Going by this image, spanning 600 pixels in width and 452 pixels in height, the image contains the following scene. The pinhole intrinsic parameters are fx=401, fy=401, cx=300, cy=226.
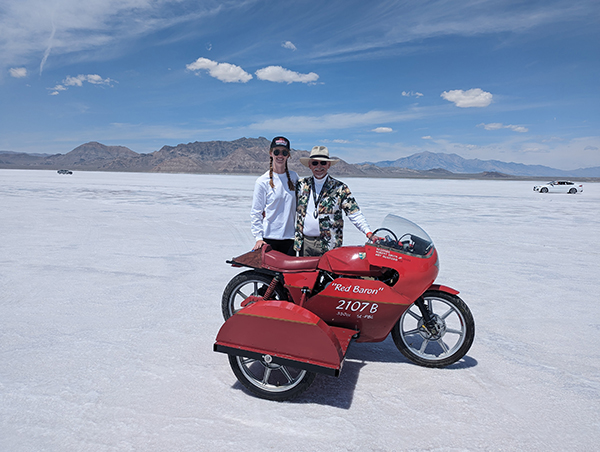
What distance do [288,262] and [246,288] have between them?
2.47 ft

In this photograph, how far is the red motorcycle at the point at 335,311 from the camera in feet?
9.07

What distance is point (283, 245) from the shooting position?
402 centimetres

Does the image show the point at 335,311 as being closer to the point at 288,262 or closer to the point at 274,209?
the point at 288,262

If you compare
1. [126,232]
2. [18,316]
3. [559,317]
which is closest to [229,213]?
[126,232]

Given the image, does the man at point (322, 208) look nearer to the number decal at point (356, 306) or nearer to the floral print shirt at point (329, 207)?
the floral print shirt at point (329, 207)

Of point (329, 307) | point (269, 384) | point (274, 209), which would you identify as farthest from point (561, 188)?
point (269, 384)

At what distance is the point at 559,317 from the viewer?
4.50m

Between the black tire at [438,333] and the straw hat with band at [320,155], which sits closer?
the black tire at [438,333]

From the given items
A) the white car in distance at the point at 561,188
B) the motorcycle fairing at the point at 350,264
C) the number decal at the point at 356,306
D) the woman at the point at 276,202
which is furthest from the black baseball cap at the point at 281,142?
the white car in distance at the point at 561,188

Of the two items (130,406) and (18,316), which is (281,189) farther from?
(18,316)

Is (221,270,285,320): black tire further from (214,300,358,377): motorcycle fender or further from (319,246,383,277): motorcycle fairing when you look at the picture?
(214,300,358,377): motorcycle fender

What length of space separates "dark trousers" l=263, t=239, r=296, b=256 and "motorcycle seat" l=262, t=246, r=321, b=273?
537 millimetres

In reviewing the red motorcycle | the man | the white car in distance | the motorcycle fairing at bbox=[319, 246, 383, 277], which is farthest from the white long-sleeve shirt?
the white car in distance

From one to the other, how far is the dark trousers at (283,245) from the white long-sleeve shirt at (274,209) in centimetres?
6
